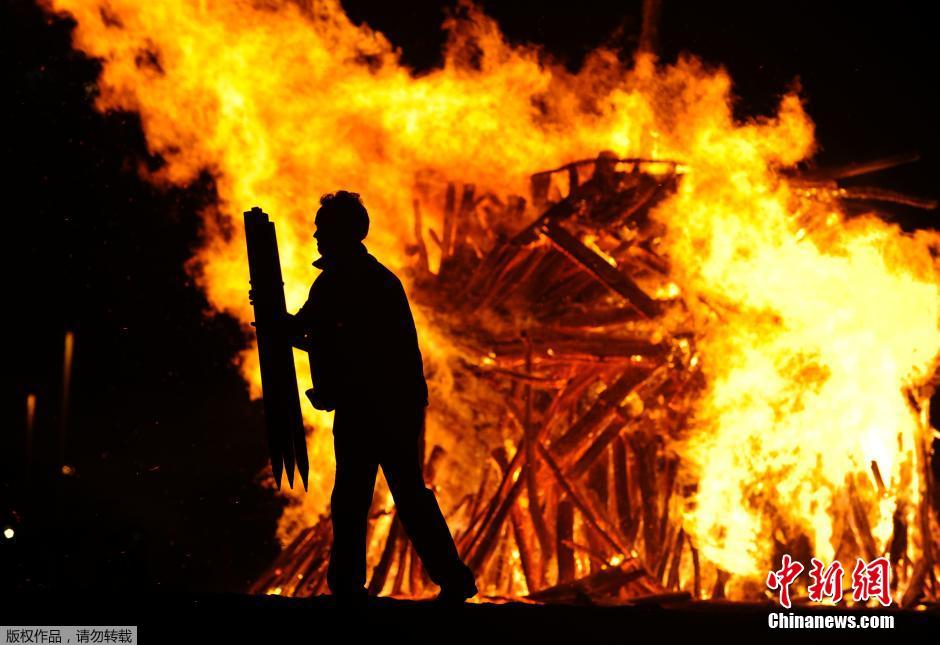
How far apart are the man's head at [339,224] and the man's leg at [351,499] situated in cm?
87

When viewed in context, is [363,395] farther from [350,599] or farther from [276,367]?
[350,599]

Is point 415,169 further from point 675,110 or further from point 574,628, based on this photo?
point 574,628

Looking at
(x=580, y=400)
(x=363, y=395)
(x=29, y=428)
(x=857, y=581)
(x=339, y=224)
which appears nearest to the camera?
(x=363, y=395)

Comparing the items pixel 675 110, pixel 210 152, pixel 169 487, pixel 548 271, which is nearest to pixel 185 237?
pixel 210 152

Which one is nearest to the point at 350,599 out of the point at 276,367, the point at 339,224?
the point at 276,367

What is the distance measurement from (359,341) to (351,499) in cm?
81

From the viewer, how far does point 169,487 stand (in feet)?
36.1

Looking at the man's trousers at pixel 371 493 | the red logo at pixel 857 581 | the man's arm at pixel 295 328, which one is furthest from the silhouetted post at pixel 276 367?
the red logo at pixel 857 581

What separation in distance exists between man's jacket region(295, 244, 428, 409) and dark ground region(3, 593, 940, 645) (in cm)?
107

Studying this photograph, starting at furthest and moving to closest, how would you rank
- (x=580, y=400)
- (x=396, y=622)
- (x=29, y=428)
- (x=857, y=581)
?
(x=29, y=428) → (x=580, y=400) → (x=857, y=581) → (x=396, y=622)

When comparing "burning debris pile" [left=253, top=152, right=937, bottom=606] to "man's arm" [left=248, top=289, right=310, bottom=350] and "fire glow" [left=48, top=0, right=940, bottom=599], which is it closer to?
"fire glow" [left=48, top=0, right=940, bottom=599]

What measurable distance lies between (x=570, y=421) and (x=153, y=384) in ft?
15.3

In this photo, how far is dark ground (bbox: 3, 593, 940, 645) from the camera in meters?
5.05

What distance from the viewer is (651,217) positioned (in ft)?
30.3
